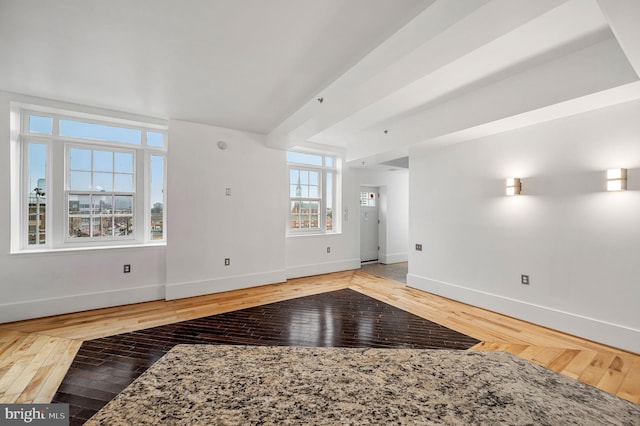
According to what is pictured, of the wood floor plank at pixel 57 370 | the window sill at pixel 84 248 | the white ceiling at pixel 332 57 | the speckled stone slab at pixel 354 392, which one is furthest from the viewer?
the window sill at pixel 84 248

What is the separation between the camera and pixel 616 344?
2754 mm

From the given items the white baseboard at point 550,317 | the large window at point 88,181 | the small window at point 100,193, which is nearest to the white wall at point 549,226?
the white baseboard at point 550,317

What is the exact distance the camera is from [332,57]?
2500 mm

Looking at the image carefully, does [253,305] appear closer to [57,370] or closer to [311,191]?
[57,370]

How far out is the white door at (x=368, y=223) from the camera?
7.25 meters

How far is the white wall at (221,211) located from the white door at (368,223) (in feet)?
8.95

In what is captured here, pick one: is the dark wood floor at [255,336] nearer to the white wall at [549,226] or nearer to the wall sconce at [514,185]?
the white wall at [549,226]

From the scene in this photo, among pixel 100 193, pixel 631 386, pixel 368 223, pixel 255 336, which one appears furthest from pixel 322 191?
pixel 631 386

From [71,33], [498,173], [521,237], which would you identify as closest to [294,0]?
[71,33]

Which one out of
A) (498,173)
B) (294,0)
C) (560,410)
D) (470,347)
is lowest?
(470,347)

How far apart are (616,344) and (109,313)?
5835 mm

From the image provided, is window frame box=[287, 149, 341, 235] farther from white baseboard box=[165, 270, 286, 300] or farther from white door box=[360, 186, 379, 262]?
white door box=[360, 186, 379, 262]

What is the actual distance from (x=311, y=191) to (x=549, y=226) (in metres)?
4.07

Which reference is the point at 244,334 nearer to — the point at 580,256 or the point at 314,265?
the point at 314,265
